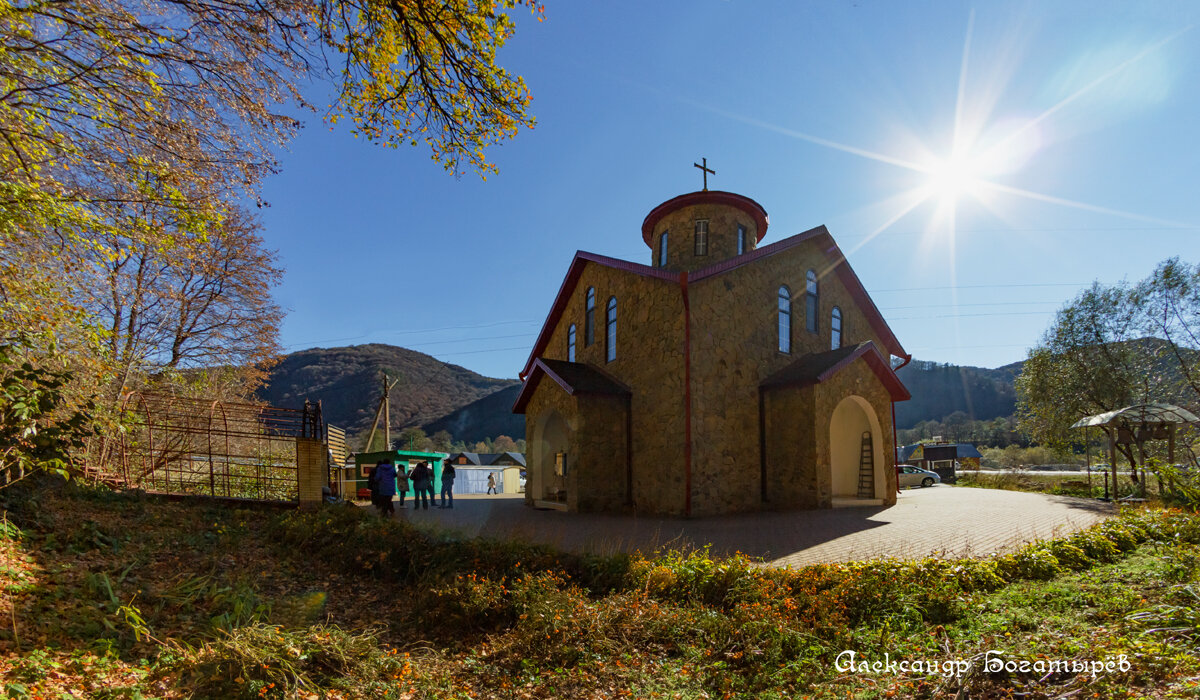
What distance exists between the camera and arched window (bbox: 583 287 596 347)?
60.1 feet

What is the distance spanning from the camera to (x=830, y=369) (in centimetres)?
1426

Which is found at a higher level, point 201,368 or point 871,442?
point 201,368

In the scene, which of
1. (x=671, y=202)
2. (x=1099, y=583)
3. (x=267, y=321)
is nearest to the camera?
(x=1099, y=583)

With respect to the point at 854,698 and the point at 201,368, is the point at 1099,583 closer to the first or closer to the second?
the point at 854,698

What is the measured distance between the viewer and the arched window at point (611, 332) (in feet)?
55.5

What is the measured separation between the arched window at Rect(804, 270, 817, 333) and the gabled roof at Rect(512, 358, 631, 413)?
662 cm

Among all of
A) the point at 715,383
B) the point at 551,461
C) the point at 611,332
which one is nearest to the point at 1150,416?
the point at 715,383

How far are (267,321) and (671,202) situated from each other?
1581 cm

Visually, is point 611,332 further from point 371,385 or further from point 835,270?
point 371,385

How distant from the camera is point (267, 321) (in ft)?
66.6

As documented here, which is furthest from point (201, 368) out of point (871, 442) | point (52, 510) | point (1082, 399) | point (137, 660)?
point (1082, 399)

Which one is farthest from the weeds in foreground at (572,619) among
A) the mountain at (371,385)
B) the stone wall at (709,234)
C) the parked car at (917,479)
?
the mountain at (371,385)

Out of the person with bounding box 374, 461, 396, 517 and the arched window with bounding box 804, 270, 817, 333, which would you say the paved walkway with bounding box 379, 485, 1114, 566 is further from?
the arched window with bounding box 804, 270, 817, 333

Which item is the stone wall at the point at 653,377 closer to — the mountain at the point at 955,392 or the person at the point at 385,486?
the person at the point at 385,486
